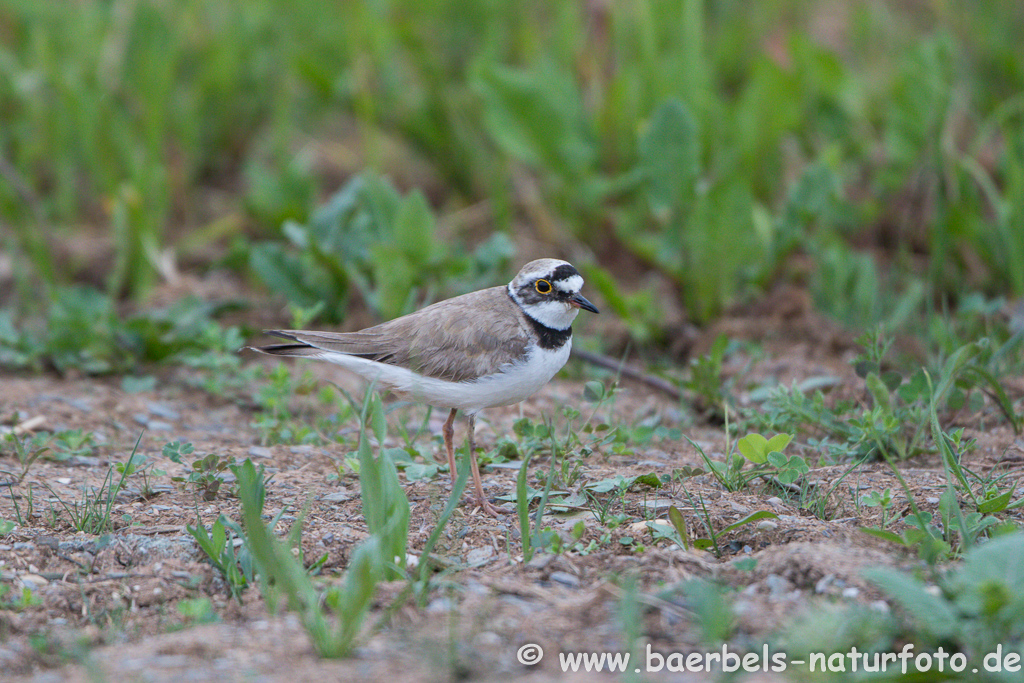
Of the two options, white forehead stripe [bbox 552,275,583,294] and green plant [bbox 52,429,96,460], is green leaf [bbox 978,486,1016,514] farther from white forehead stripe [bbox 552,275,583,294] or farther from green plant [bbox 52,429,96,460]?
green plant [bbox 52,429,96,460]

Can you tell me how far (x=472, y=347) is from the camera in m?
3.94

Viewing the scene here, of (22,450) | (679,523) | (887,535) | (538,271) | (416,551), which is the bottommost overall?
(887,535)

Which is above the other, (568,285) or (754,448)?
(568,285)

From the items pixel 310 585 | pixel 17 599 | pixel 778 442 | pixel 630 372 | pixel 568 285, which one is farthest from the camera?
pixel 630 372

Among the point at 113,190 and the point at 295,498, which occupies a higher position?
the point at 113,190

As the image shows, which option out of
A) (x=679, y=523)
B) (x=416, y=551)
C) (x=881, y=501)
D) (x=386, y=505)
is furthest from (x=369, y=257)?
(x=881, y=501)

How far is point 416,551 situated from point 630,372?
2220mm

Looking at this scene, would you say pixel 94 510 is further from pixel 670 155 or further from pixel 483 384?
pixel 670 155

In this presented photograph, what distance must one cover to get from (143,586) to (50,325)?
103 inches

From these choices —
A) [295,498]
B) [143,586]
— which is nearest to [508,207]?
[295,498]

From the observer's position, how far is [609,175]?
265 inches

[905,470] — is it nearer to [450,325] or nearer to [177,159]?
[450,325]

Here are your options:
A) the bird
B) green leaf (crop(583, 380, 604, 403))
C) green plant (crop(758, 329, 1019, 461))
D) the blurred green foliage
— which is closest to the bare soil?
green plant (crop(758, 329, 1019, 461))

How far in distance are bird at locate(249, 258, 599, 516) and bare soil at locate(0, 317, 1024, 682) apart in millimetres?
369
